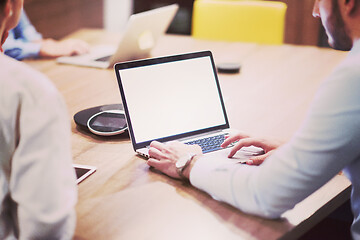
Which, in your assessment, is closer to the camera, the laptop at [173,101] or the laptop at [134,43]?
the laptop at [173,101]

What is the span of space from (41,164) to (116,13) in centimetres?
Answer: 530

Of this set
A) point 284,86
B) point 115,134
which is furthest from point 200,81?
point 284,86

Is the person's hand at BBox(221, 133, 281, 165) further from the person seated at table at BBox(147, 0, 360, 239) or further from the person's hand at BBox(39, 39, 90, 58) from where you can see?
the person's hand at BBox(39, 39, 90, 58)

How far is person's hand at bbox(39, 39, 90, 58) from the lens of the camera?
2.50 meters

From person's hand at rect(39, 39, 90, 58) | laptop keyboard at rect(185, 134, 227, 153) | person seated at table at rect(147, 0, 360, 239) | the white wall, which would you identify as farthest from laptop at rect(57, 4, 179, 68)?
the white wall

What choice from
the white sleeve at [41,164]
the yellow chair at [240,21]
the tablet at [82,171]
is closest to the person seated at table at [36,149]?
the white sleeve at [41,164]

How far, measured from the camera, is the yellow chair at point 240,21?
2920 mm

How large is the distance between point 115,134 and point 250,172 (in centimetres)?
56

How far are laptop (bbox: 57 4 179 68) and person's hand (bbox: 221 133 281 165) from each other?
95cm

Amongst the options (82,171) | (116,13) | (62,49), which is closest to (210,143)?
(82,171)

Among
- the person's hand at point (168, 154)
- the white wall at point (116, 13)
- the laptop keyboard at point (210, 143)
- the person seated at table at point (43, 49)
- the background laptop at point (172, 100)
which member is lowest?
the white wall at point (116, 13)

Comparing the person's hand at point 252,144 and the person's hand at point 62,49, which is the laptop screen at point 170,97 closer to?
the person's hand at point 252,144

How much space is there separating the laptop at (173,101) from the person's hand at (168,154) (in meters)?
0.07

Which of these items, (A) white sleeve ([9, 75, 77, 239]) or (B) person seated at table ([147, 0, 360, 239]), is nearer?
(A) white sleeve ([9, 75, 77, 239])
